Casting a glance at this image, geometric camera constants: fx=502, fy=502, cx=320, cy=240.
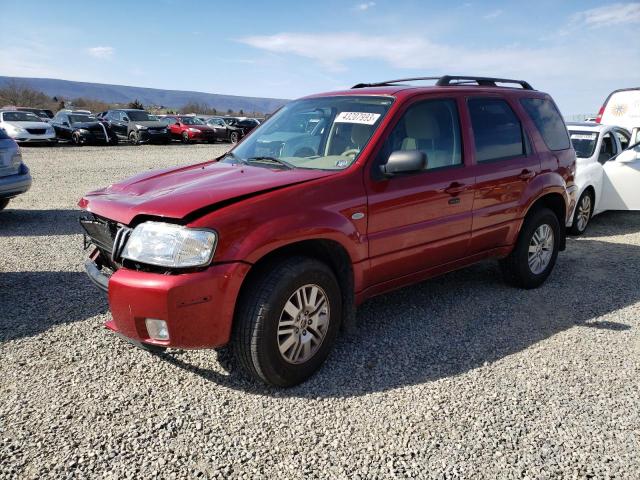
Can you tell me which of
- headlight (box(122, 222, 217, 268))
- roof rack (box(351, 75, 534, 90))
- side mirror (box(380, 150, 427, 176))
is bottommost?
headlight (box(122, 222, 217, 268))

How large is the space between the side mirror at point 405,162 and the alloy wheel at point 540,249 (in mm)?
2094

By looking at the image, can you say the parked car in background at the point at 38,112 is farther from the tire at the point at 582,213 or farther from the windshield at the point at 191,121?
the tire at the point at 582,213

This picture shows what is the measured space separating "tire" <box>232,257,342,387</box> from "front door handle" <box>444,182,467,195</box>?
127 centimetres

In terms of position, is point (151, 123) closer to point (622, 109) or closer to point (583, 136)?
point (622, 109)

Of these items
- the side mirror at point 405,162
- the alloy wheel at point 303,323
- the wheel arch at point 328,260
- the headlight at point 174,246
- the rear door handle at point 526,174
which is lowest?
the alloy wheel at point 303,323

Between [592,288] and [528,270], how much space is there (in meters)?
0.79

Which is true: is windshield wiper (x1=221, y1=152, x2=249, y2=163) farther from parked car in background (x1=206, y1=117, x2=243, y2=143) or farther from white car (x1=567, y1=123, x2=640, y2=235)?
parked car in background (x1=206, y1=117, x2=243, y2=143)

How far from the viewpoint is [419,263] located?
3809 millimetres

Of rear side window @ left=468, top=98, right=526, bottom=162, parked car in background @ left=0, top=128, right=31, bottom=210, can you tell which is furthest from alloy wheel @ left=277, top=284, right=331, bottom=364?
parked car in background @ left=0, top=128, right=31, bottom=210

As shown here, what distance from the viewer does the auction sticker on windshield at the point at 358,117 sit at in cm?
362

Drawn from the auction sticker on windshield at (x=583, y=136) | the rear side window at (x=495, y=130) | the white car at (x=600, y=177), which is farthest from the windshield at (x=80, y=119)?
the rear side window at (x=495, y=130)

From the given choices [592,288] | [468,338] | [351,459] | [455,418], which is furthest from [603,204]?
[351,459]

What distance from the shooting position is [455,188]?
391cm

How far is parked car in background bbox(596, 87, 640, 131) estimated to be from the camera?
10.7m
